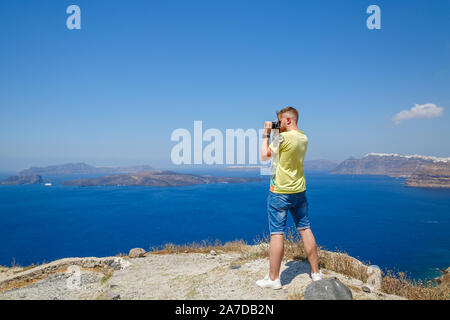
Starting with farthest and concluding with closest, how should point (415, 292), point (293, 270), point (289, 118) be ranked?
1. point (293, 270)
2. point (415, 292)
3. point (289, 118)

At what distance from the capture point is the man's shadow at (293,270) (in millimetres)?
3676

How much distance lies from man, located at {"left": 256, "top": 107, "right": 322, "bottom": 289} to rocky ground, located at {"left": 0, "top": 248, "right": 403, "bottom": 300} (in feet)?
1.21

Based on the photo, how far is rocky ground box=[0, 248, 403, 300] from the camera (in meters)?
3.44

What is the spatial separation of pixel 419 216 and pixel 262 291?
315 feet

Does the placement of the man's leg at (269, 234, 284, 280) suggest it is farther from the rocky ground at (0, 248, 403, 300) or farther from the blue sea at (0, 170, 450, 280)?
the blue sea at (0, 170, 450, 280)

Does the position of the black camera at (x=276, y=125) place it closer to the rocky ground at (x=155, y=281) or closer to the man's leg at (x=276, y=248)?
the man's leg at (x=276, y=248)

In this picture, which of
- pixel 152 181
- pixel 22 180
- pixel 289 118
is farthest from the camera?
pixel 22 180

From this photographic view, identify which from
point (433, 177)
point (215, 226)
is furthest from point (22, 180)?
point (433, 177)

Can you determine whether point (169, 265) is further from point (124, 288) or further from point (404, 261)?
point (404, 261)

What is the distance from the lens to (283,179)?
10.4ft

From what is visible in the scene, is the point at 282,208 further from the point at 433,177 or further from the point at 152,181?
the point at 433,177

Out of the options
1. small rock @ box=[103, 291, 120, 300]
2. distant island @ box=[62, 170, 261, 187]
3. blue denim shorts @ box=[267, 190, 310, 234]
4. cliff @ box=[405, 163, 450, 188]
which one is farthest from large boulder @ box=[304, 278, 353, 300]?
cliff @ box=[405, 163, 450, 188]

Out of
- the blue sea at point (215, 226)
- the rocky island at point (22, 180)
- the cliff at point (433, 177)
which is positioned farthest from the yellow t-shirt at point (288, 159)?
the rocky island at point (22, 180)

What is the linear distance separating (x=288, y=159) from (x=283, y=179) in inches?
10.9
